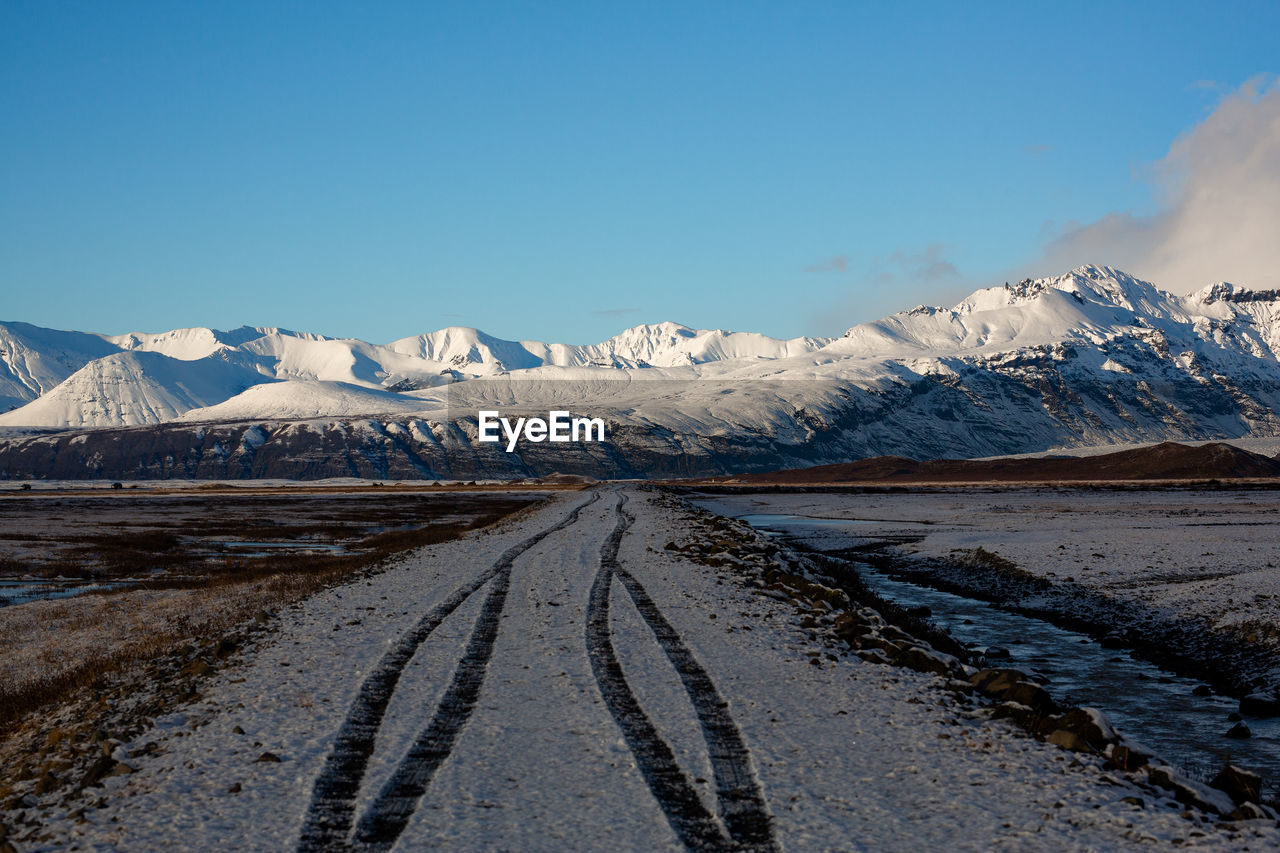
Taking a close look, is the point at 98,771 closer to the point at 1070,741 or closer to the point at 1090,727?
the point at 1070,741

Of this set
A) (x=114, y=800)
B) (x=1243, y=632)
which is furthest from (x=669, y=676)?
(x=1243, y=632)

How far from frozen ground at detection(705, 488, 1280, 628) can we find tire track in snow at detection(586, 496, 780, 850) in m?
16.1

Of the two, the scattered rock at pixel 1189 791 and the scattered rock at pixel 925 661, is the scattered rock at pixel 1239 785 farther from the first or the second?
the scattered rock at pixel 925 661

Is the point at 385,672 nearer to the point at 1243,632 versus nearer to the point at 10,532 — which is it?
the point at 1243,632

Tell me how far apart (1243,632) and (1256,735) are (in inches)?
341

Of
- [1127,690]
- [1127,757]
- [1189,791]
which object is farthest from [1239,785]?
[1127,690]

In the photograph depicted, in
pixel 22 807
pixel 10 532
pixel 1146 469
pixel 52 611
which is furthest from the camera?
pixel 1146 469

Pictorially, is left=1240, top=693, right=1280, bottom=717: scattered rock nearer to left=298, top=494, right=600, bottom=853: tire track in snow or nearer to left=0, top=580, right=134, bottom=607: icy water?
left=298, top=494, right=600, bottom=853: tire track in snow

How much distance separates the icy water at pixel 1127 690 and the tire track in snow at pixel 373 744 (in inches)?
390

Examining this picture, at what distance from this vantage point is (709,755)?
1138 cm

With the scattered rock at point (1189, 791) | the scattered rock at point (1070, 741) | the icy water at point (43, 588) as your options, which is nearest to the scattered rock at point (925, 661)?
the scattered rock at point (1070, 741)

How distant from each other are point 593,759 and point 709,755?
4.60 feet

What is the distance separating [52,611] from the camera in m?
28.2

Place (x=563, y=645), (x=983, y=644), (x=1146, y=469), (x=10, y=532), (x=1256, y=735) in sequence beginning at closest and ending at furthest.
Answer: (x=1256, y=735), (x=563, y=645), (x=983, y=644), (x=10, y=532), (x=1146, y=469)
